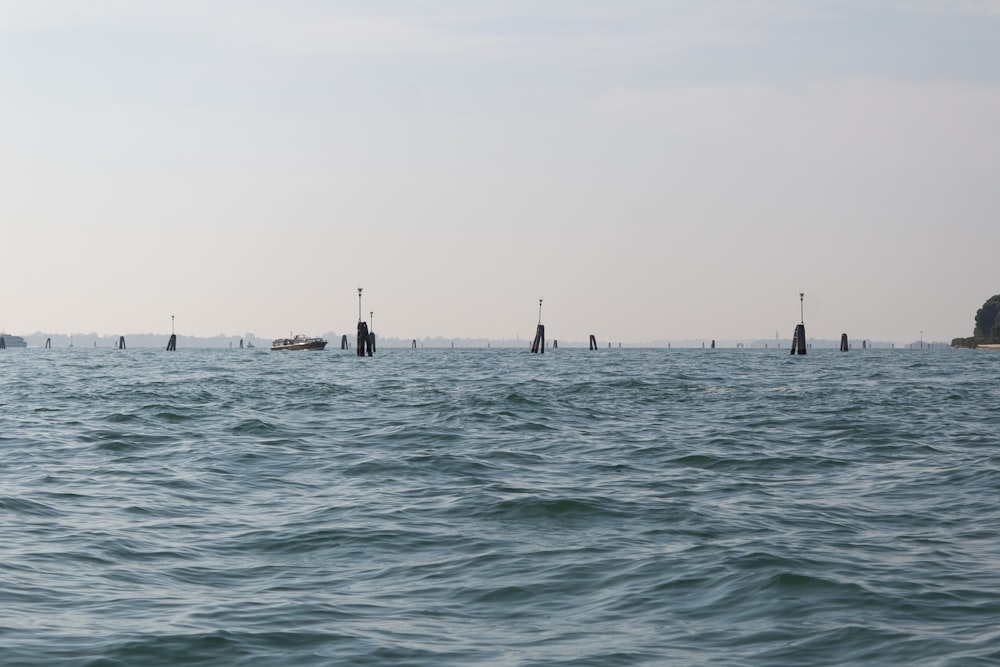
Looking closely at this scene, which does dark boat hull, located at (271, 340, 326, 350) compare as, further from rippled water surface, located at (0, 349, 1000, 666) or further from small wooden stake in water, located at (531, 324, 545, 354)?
rippled water surface, located at (0, 349, 1000, 666)

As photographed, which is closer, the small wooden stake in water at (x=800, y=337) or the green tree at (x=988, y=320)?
the small wooden stake in water at (x=800, y=337)

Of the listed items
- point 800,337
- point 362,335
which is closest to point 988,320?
point 800,337

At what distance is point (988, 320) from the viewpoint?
18738cm

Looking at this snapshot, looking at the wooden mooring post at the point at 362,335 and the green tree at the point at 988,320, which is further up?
the green tree at the point at 988,320

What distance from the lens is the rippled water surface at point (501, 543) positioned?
25.9 feet

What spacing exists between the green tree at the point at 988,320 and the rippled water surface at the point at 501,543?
172 metres

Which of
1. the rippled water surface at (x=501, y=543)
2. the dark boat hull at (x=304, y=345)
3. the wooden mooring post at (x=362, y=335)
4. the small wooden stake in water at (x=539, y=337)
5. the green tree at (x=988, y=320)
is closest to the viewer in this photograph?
the rippled water surface at (x=501, y=543)

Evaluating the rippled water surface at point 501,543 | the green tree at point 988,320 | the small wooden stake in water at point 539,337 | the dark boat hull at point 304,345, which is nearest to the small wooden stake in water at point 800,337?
the small wooden stake in water at point 539,337

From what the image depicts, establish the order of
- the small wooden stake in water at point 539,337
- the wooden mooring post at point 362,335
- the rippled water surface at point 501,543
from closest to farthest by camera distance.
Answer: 1. the rippled water surface at point 501,543
2. the wooden mooring post at point 362,335
3. the small wooden stake in water at point 539,337

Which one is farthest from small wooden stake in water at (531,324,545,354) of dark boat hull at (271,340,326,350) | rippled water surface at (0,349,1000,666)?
rippled water surface at (0,349,1000,666)

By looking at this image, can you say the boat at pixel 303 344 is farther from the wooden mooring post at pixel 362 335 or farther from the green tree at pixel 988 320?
the green tree at pixel 988 320

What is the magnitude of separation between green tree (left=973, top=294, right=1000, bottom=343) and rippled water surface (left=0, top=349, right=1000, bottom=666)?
565 ft

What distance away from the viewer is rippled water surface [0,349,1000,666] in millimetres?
7895

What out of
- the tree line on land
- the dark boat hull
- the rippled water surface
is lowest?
the rippled water surface
